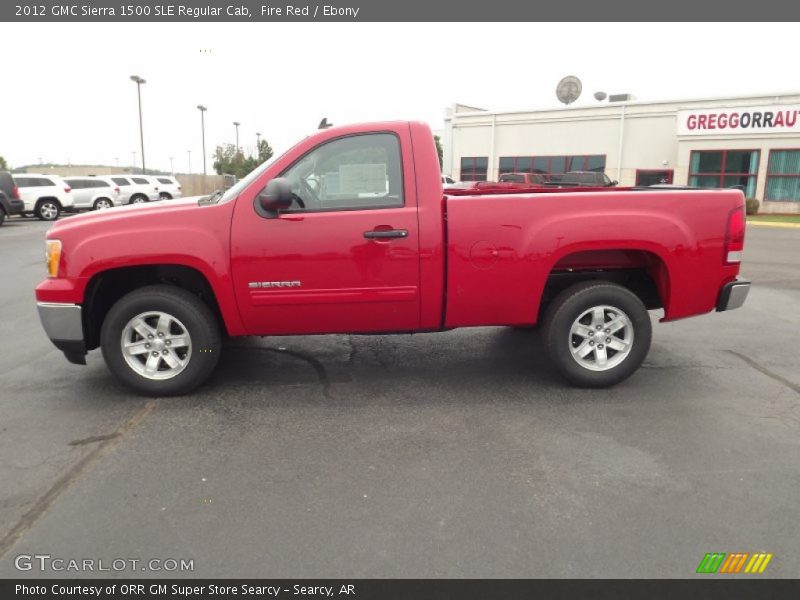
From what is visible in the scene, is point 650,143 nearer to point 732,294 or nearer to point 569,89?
point 569,89

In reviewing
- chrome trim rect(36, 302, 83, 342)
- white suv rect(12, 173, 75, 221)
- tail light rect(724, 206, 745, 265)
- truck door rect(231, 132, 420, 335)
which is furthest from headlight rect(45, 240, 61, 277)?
white suv rect(12, 173, 75, 221)

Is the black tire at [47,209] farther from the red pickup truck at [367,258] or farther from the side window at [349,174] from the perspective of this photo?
the side window at [349,174]

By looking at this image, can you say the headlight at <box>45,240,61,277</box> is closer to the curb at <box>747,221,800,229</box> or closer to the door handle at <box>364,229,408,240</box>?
the door handle at <box>364,229,408,240</box>

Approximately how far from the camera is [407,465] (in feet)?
11.4

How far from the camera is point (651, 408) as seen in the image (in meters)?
4.30

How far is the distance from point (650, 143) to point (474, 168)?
33.1 feet

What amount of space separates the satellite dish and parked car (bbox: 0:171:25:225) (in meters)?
26.9

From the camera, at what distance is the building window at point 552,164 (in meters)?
30.8

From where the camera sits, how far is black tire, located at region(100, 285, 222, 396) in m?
4.39

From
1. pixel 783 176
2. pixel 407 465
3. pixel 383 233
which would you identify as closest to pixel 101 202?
pixel 383 233

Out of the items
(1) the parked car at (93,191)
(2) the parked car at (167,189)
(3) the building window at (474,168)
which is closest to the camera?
(1) the parked car at (93,191)

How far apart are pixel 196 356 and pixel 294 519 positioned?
191cm

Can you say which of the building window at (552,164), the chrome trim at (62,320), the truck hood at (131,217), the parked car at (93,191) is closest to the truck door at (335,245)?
the truck hood at (131,217)

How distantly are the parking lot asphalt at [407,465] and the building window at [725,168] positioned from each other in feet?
80.5
